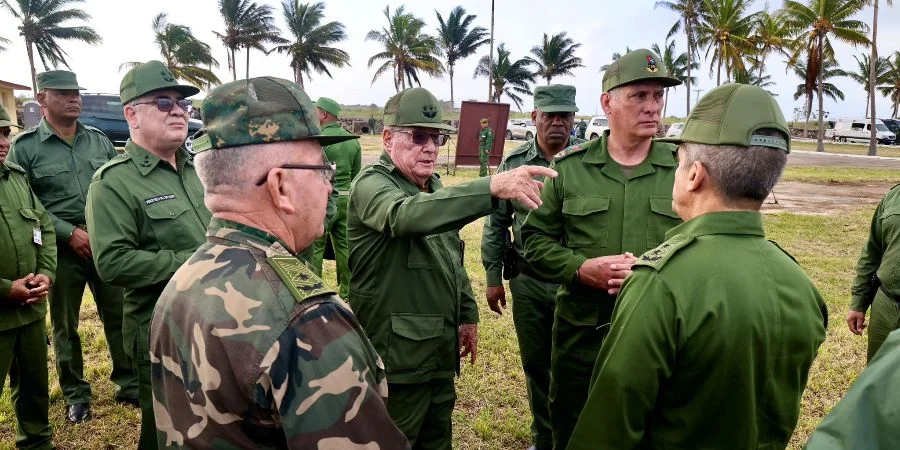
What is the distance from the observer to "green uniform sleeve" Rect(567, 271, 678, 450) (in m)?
1.51

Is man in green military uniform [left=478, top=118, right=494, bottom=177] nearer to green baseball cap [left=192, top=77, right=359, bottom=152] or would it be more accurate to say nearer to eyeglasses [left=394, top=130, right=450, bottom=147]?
eyeglasses [left=394, top=130, right=450, bottom=147]

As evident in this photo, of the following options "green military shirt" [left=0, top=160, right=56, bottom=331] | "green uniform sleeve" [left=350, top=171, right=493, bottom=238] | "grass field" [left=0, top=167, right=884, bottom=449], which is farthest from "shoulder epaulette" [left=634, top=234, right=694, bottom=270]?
"green military shirt" [left=0, top=160, right=56, bottom=331]

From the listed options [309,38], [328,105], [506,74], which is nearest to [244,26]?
[309,38]

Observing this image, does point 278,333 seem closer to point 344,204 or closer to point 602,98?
point 602,98

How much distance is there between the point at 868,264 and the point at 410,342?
119 inches

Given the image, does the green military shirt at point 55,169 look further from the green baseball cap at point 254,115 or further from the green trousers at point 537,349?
the green baseball cap at point 254,115

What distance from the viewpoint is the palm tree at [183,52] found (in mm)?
41625

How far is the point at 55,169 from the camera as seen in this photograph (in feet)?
13.8

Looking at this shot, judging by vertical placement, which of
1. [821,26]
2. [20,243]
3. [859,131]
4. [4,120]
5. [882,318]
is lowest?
[882,318]

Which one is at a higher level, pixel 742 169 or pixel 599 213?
pixel 742 169

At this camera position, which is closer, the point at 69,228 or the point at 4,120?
the point at 4,120

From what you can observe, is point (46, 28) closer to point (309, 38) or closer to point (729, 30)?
point (309, 38)

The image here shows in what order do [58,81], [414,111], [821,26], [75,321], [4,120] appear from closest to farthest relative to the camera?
[414,111] → [4,120] → [75,321] → [58,81] → [821,26]

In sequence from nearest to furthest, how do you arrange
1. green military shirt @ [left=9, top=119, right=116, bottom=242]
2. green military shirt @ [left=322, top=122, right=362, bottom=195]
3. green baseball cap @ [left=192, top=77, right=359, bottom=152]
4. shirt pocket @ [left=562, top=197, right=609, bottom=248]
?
green baseball cap @ [left=192, top=77, right=359, bottom=152] → shirt pocket @ [left=562, top=197, right=609, bottom=248] → green military shirt @ [left=9, top=119, right=116, bottom=242] → green military shirt @ [left=322, top=122, right=362, bottom=195]
